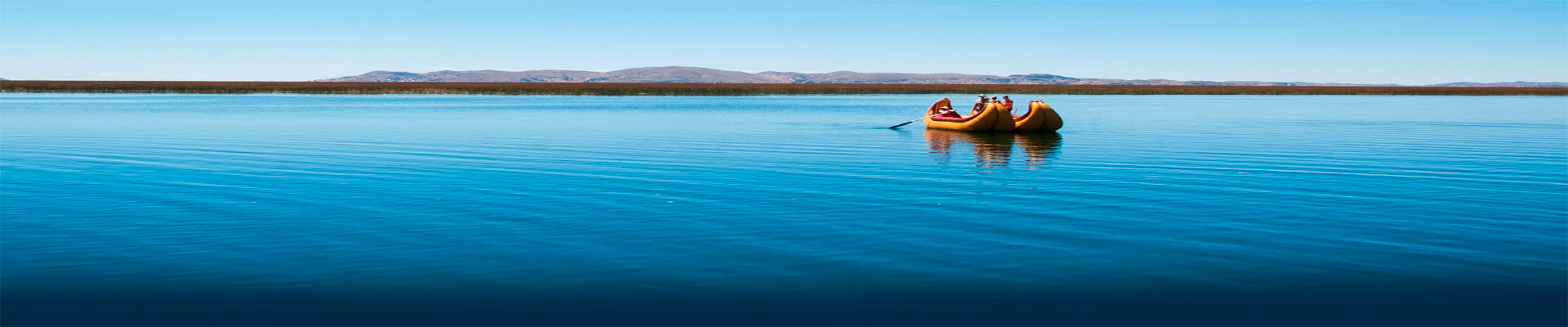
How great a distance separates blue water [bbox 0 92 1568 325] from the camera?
9.10 meters

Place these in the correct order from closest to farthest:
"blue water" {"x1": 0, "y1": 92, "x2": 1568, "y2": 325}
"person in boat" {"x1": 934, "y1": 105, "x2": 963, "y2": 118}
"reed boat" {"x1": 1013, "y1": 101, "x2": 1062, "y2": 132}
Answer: "blue water" {"x1": 0, "y1": 92, "x2": 1568, "y2": 325}, "reed boat" {"x1": 1013, "y1": 101, "x2": 1062, "y2": 132}, "person in boat" {"x1": 934, "y1": 105, "x2": 963, "y2": 118}

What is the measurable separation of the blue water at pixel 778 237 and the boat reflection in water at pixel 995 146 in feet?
1.43

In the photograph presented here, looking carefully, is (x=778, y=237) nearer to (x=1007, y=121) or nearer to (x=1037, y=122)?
(x=1007, y=121)

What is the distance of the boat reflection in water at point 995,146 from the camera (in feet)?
81.4

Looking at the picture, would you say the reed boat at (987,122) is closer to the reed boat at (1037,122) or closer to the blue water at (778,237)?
the reed boat at (1037,122)

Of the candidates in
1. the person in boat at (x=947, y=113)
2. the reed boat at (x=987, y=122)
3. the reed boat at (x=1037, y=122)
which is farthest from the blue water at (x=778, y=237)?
the person in boat at (x=947, y=113)

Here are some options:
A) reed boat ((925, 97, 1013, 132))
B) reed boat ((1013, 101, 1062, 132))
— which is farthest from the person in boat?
reed boat ((1013, 101, 1062, 132))

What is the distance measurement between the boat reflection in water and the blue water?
1.43 feet

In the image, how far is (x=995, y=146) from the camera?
30812 millimetres

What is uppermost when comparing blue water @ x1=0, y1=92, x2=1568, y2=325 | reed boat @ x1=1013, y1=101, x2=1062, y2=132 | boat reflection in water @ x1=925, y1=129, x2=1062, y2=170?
reed boat @ x1=1013, y1=101, x2=1062, y2=132

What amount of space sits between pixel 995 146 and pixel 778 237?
19.1 metres

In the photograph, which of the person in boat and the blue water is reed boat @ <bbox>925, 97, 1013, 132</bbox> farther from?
the blue water

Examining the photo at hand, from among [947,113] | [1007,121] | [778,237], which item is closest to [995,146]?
[1007,121]

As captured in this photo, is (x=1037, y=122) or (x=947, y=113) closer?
(x=1037, y=122)
